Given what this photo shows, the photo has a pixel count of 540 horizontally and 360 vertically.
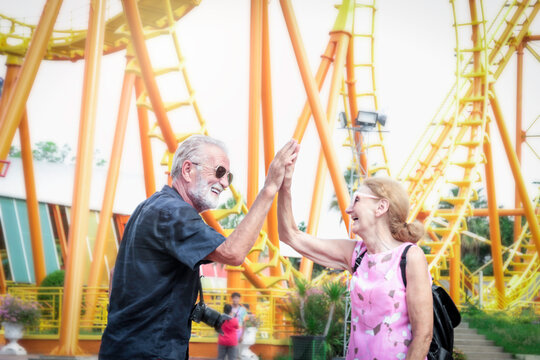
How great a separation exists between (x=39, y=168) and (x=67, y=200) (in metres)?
3.05

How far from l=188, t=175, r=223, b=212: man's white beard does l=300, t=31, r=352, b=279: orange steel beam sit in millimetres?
10558

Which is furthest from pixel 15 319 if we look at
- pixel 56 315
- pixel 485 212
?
pixel 485 212

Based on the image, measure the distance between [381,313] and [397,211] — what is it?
40cm

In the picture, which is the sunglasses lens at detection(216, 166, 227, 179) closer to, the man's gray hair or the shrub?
the man's gray hair

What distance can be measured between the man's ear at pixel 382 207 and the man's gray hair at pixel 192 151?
0.66m

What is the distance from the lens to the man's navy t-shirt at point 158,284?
2.09m

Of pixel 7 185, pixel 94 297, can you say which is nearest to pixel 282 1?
pixel 94 297

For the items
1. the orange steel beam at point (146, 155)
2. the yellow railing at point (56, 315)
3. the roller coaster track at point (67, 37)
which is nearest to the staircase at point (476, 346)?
the orange steel beam at point (146, 155)

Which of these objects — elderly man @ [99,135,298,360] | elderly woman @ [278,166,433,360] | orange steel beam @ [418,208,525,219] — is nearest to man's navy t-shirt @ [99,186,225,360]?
elderly man @ [99,135,298,360]

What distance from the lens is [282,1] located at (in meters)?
11.9

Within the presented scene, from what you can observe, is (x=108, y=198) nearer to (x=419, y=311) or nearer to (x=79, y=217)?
(x=79, y=217)

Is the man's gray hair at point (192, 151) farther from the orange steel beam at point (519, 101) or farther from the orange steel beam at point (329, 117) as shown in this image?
the orange steel beam at point (519, 101)

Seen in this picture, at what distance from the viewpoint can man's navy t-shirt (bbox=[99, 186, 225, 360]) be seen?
6.85 feet

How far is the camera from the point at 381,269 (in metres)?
2.58
